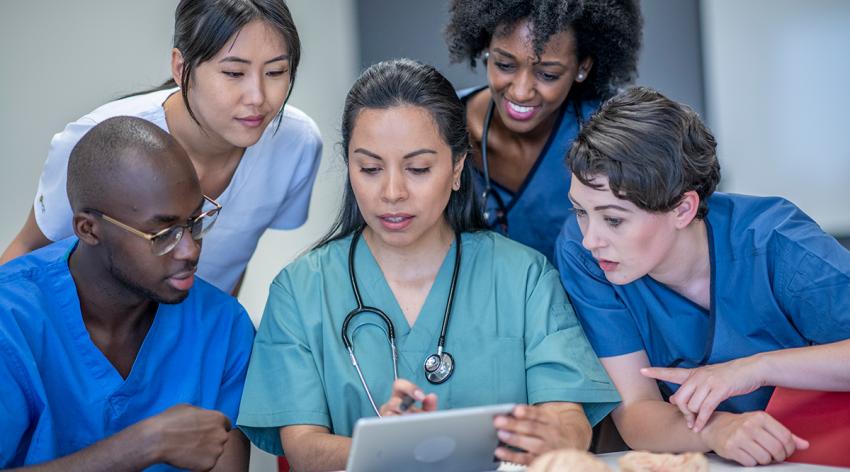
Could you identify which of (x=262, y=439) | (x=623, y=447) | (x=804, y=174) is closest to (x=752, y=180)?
(x=804, y=174)

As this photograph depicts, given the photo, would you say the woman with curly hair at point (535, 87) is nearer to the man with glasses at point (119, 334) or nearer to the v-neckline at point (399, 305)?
the v-neckline at point (399, 305)

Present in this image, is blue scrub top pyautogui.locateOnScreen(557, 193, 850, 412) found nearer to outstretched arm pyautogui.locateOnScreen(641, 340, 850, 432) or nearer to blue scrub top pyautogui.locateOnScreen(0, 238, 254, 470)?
outstretched arm pyautogui.locateOnScreen(641, 340, 850, 432)

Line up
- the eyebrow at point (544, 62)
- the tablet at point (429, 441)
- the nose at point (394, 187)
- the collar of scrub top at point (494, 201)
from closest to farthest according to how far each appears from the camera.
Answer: the tablet at point (429, 441)
the nose at point (394, 187)
the eyebrow at point (544, 62)
the collar of scrub top at point (494, 201)

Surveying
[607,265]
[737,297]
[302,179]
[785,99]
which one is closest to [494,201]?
[302,179]

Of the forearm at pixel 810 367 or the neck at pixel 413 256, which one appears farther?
the neck at pixel 413 256

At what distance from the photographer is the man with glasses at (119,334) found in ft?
5.31

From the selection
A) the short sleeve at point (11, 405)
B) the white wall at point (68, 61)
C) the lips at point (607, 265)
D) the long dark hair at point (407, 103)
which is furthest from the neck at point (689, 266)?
the white wall at point (68, 61)

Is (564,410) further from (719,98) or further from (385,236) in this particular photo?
(719,98)

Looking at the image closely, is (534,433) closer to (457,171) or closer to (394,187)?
(394,187)

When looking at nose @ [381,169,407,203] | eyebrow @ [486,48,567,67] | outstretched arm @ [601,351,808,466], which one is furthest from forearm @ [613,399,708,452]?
eyebrow @ [486,48,567,67]

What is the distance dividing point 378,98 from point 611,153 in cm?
49

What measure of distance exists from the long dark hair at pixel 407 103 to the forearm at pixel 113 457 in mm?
603

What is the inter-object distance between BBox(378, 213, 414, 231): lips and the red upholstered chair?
760mm

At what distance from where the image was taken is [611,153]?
177 cm
